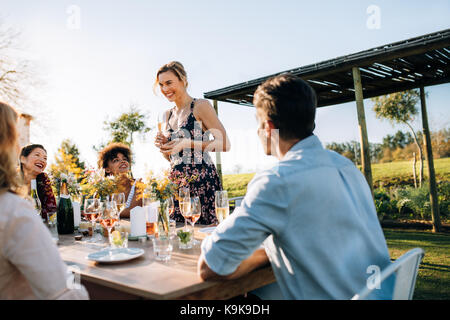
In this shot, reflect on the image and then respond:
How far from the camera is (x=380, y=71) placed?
238 inches

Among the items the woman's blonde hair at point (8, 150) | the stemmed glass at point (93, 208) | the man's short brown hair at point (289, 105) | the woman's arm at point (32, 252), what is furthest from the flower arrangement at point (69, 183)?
the man's short brown hair at point (289, 105)

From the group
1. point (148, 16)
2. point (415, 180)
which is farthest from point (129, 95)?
point (415, 180)

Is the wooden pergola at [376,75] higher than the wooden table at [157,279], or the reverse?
the wooden pergola at [376,75]

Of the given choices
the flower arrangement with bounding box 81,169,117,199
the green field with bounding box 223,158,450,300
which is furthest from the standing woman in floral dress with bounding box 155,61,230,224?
the green field with bounding box 223,158,450,300

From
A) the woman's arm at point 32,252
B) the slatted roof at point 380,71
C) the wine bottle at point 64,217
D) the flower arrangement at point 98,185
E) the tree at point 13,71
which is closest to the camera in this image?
the woman's arm at point 32,252

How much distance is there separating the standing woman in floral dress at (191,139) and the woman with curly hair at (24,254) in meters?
1.77

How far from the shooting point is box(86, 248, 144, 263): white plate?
5.39ft

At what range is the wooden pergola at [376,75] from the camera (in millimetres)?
4926

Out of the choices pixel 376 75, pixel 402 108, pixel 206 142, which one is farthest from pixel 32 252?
pixel 402 108

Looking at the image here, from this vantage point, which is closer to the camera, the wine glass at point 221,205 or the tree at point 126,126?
the wine glass at point 221,205

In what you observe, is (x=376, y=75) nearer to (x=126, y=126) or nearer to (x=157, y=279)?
(x=157, y=279)

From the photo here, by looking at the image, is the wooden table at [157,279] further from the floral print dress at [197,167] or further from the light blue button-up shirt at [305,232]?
the floral print dress at [197,167]

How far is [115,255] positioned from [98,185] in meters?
0.93
